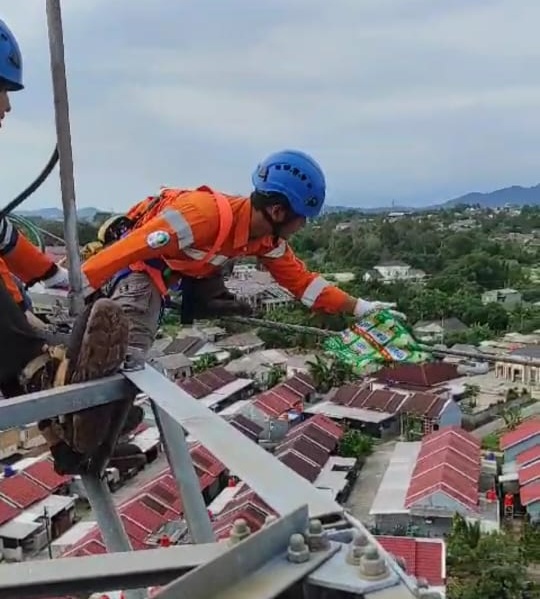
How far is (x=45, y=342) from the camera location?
1.63m

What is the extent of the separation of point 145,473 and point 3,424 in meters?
9.12

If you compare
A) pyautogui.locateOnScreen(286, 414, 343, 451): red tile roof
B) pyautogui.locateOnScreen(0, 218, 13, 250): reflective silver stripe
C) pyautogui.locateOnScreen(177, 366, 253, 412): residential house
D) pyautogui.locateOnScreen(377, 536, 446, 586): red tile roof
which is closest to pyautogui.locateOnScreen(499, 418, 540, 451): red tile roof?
pyautogui.locateOnScreen(286, 414, 343, 451): red tile roof

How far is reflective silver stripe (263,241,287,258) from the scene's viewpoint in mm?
2045

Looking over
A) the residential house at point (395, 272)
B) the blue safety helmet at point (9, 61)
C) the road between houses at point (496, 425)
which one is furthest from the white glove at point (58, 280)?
the residential house at point (395, 272)

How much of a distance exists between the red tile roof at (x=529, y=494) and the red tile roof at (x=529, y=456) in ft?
2.13

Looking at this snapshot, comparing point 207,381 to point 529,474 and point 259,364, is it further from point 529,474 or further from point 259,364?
point 529,474

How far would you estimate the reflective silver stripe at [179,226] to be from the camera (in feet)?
5.71

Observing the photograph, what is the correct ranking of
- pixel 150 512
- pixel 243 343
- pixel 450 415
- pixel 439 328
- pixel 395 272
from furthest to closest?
pixel 395 272 → pixel 243 343 → pixel 439 328 → pixel 450 415 → pixel 150 512

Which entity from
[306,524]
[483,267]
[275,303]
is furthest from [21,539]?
[483,267]

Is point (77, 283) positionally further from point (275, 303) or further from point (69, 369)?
point (275, 303)

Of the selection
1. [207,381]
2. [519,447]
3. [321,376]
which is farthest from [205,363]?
[519,447]

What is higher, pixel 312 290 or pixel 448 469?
pixel 312 290

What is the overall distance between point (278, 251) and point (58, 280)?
56 centimetres

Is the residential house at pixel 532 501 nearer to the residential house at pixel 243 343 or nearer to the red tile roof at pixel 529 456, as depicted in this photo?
the red tile roof at pixel 529 456
